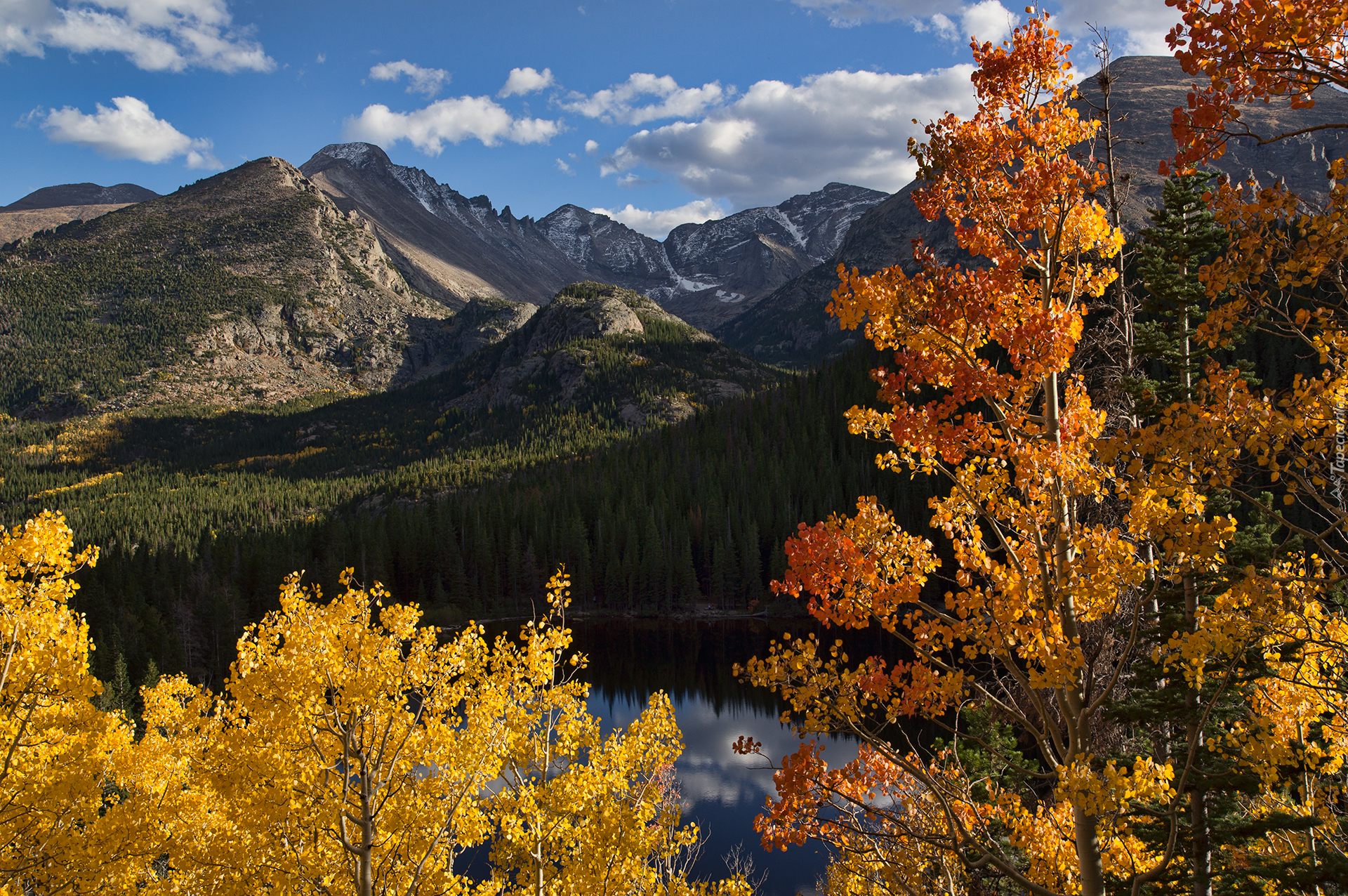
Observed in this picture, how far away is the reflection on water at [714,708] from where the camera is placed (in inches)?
1326

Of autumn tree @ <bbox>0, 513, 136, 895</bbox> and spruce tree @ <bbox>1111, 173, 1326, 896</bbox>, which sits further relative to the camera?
autumn tree @ <bbox>0, 513, 136, 895</bbox>

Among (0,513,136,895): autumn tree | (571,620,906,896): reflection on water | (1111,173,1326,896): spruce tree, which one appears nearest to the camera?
(1111,173,1326,896): spruce tree

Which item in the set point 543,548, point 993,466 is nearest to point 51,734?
point 993,466

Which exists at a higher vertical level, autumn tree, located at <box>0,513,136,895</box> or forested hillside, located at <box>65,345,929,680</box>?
autumn tree, located at <box>0,513,136,895</box>

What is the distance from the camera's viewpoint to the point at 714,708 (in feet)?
176

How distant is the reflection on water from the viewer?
33688 millimetres

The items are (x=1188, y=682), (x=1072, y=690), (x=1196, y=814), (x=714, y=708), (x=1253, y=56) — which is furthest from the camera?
(x=714, y=708)

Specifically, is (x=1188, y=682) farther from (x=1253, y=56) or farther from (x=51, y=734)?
(x=51, y=734)

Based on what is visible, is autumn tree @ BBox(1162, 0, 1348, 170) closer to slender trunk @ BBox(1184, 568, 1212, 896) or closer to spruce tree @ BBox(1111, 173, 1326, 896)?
spruce tree @ BBox(1111, 173, 1326, 896)

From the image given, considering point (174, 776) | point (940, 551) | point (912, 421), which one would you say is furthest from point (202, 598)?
point (912, 421)

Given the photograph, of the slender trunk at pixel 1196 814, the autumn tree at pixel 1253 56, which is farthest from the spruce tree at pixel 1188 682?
the autumn tree at pixel 1253 56

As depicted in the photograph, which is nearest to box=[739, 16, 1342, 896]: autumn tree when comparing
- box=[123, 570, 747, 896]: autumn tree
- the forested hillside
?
box=[123, 570, 747, 896]: autumn tree

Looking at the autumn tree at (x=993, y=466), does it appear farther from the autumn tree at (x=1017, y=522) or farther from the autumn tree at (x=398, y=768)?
the autumn tree at (x=398, y=768)

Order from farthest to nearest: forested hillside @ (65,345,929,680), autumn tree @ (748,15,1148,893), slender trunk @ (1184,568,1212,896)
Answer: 1. forested hillside @ (65,345,929,680)
2. slender trunk @ (1184,568,1212,896)
3. autumn tree @ (748,15,1148,893)
